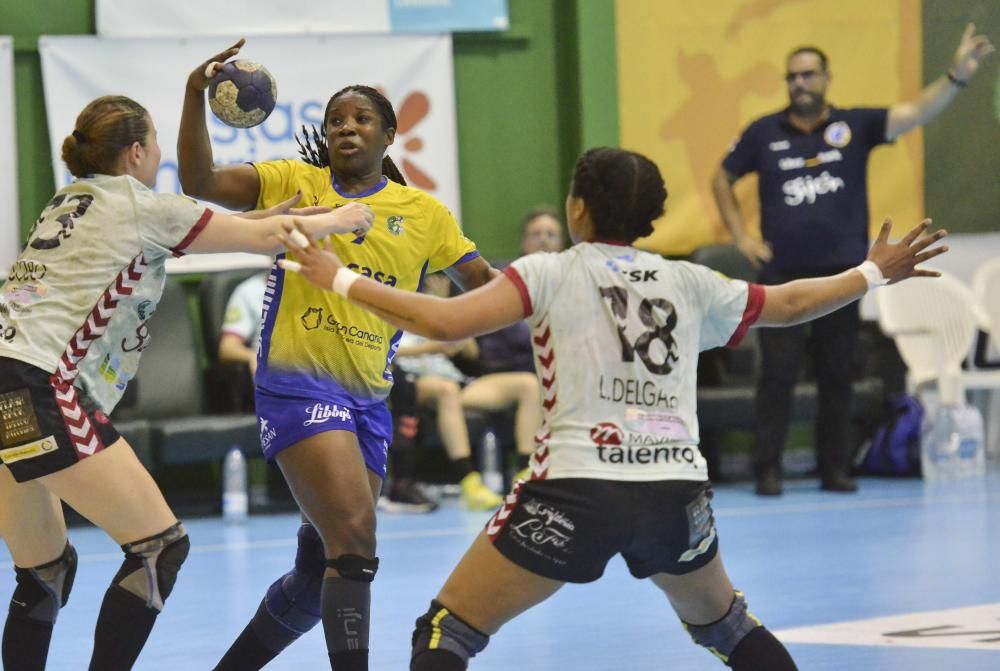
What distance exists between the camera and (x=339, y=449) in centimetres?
396

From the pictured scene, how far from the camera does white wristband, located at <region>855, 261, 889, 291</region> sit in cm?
362

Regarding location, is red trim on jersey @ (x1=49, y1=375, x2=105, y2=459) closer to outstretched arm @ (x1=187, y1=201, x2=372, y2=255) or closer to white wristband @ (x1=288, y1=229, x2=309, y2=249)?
outstretched arm @ (x1=187, y1=201, x2=372, y2=255)

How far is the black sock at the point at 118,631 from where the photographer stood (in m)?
3.83

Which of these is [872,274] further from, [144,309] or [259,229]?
[144,309]

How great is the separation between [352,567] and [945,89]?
5957 millimetres

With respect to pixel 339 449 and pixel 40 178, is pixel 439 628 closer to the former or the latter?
pixel 339 449

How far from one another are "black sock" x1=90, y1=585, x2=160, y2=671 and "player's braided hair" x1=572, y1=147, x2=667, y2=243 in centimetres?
152

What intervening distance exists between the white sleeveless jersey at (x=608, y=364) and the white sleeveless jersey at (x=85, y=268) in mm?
1010

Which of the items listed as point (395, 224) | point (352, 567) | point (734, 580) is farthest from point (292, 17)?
point (352, 567)

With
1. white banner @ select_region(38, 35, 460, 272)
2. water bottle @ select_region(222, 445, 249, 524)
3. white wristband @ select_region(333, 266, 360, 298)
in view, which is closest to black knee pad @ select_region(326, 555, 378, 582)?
white wristband @ select_region(333, 266, 360, 298)

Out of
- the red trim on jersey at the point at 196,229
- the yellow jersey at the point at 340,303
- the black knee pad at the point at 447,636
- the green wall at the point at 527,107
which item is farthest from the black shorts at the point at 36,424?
the green wall at the point at 527,107

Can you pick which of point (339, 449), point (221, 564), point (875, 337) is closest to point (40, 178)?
point (221, 564)

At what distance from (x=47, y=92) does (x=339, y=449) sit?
6.29 metres

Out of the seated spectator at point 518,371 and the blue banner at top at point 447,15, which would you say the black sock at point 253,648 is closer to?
the seated spectator at point 518,371
